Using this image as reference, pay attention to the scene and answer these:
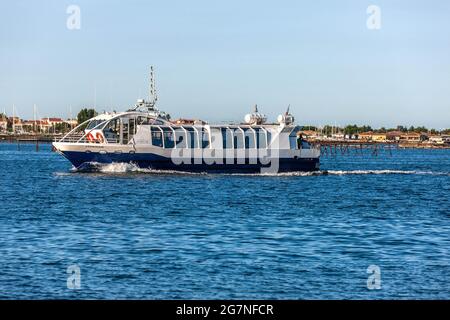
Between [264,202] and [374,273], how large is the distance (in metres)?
23.3

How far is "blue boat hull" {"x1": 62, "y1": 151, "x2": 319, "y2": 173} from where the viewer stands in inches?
2625

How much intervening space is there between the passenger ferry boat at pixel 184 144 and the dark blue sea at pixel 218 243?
34.1 ft

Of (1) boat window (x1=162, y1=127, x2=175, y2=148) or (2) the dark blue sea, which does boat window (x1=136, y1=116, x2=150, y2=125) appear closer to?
(1) boat window (x1=162, y1=127, x2=175, y2=148)

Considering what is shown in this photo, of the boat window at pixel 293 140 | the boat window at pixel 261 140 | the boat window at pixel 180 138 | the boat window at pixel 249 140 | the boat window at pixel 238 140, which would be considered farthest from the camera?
the boat window at pixel 293 140

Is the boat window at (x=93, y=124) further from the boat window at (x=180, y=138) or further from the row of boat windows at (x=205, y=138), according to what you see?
the boat window at (x=180, y=138)

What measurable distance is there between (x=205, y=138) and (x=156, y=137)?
5579 millimetres

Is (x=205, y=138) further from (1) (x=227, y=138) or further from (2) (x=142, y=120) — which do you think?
(2) (x=142, y=120)

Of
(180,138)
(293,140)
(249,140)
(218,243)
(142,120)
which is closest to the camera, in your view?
(218,243)

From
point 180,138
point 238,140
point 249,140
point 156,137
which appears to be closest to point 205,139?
point 180,138

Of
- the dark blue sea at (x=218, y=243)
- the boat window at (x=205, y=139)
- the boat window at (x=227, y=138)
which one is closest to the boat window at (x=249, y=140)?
the boat window at (x=227, y=138)

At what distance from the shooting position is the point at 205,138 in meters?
72.6

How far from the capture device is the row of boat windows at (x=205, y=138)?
228 ft

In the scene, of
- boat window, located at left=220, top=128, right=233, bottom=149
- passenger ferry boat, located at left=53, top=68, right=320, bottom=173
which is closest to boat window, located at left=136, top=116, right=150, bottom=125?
passenger ferry boat, located at left=53, top=68, right=320, bottom=173
